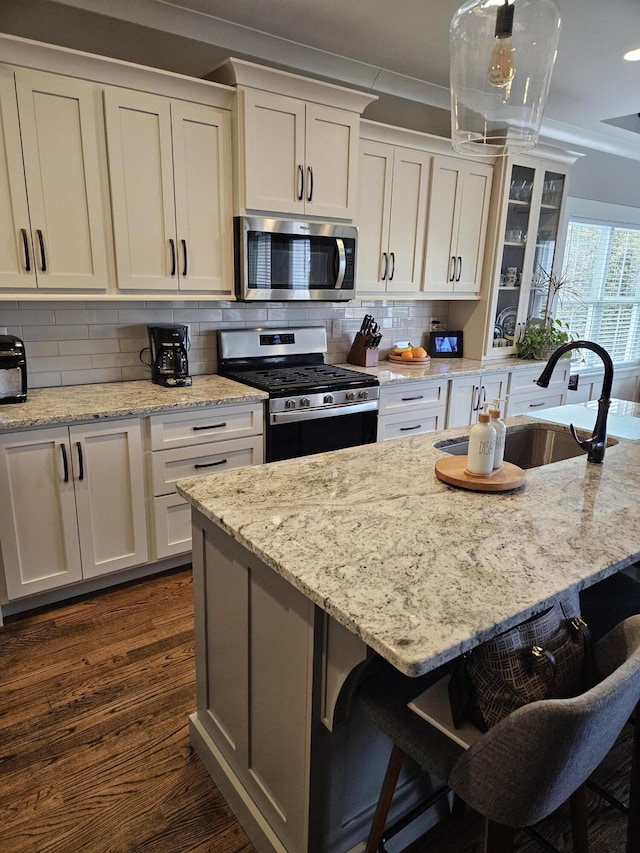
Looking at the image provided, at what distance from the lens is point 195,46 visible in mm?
2902

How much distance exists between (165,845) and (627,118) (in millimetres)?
5872

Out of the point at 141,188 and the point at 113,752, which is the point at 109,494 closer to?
the point at 113,752

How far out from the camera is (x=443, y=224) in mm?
3826

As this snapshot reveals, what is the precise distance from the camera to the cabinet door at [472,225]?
12.8 feet

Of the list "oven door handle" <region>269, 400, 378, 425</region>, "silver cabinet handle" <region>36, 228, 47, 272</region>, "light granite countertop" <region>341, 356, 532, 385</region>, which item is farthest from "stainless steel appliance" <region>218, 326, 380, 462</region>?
"silver cabinet handle" <region>36, 228, 47, 272</region>

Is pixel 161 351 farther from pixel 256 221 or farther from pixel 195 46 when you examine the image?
pixel 195 46

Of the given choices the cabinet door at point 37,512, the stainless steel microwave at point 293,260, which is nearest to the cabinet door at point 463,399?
the stainless steel microwave at point 293,260

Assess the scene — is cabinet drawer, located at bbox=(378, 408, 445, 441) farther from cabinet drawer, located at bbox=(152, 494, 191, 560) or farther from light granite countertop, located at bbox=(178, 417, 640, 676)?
light granite countertop, located at bbox=(178, 417, 640, 676)

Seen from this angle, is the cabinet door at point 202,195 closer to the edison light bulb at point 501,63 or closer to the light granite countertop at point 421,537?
the light granite countertop at point 421,537

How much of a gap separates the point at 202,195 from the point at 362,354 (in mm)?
1487

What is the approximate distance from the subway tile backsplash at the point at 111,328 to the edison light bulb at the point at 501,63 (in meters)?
2.14

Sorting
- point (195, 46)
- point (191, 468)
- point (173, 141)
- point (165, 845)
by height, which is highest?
Answer: point (195, 46)

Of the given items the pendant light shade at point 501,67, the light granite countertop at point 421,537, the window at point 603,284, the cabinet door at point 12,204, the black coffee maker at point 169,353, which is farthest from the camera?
the window at point 603,284

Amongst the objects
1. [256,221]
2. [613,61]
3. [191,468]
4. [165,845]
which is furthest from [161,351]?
[613,61]
